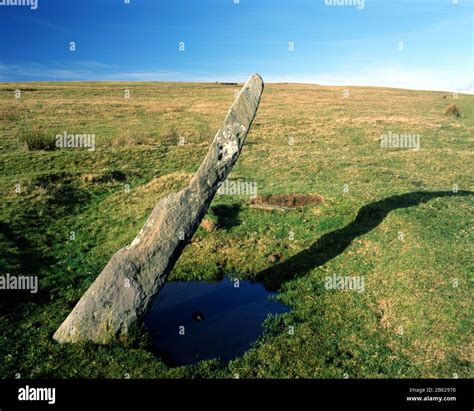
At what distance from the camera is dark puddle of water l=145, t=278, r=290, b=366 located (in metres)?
12.9

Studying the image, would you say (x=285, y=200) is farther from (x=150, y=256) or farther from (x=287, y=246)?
(x=150, y=256)

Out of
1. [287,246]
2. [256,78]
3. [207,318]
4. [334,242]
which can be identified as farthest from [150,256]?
[334,242]

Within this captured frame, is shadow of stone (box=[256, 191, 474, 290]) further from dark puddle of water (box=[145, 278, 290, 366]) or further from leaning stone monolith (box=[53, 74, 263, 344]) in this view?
leaning stone monolith (box=[53, 74, 263, 344])

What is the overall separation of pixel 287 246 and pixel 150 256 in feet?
25.6

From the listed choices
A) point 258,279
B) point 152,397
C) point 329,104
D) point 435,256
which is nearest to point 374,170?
point 435,256

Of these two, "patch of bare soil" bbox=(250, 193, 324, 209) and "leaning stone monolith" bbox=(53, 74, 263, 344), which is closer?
"leaning stone monolith" bbox=(53, 74, 263, 344)

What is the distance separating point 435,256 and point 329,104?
66.5 metres

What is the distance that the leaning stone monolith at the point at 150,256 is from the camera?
40.8ft

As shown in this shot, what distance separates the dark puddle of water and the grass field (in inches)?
23.2

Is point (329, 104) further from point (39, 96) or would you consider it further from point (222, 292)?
point (222, 292)

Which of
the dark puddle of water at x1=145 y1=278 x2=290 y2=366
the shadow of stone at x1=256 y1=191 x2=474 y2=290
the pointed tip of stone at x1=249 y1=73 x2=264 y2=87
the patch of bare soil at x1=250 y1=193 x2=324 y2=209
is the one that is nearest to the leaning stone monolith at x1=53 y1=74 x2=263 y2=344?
the pointed tip of stone at x1=249 y1=73 x2=264 y2=87

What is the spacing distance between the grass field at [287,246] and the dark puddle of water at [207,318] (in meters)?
0.59

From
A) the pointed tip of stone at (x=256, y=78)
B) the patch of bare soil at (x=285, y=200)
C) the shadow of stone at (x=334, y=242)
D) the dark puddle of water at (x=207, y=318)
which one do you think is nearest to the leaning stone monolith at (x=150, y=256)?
the pointed tip of stone at (x=256, y=78)

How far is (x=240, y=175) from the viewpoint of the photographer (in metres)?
31.1
